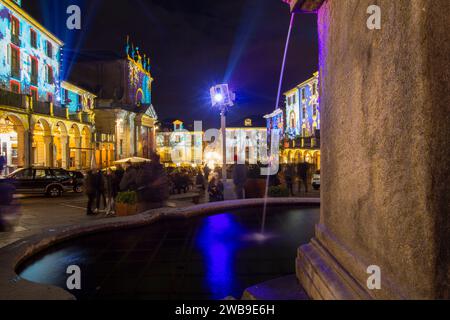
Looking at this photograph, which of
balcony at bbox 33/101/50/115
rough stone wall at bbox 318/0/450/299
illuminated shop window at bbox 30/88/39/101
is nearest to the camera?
rough stone wall at bbox 318/0/450/299

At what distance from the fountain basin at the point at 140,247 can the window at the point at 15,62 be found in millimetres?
26921

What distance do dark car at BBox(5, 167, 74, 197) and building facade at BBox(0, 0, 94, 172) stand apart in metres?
4.81

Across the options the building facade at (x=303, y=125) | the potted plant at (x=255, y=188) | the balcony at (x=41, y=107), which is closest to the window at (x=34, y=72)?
the balcony at (x=41, y=107)

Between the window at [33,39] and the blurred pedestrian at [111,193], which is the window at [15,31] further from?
the blurred pedestrian at [111,193]

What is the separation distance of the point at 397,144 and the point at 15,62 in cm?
3257

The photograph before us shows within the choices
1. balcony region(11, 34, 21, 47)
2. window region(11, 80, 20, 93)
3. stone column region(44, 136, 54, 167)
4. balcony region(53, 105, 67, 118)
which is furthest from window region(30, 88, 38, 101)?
balcony region(11, 34, 21, 47)

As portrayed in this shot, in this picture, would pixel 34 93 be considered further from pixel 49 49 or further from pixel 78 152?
pixel 78 152

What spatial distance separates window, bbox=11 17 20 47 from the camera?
27.3m

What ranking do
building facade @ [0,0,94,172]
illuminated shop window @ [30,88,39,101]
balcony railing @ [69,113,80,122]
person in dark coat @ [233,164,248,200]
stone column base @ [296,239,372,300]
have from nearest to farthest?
stone column base @ [296,239,372,300], person in dark coat @ [233,164,248,200], building facade @ [0,0,94,172], illuminated shop window @ [30,88,39,101], balcony railing @ [69,113,80,122]

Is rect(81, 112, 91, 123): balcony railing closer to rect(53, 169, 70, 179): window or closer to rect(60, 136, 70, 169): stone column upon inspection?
rect(60, 136, 70, 169): stone column

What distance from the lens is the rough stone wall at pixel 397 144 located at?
1.59 meters

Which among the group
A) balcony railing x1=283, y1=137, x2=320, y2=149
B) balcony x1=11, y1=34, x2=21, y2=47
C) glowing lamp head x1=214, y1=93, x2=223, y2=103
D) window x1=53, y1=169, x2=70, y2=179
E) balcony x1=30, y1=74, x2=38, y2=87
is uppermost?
balcony x1=11, y1=34, x2=21, y2=47

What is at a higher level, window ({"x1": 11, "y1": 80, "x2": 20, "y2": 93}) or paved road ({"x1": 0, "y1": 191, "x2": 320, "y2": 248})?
window ({"x1": 11, "y1": 80, "x2": 20, "y2": 93})
